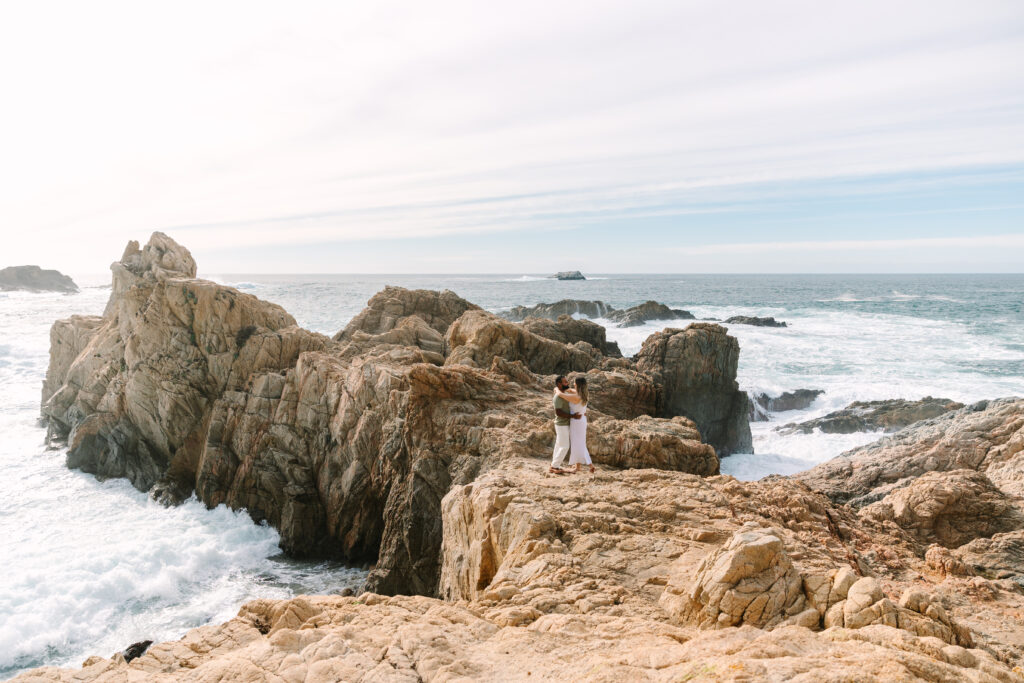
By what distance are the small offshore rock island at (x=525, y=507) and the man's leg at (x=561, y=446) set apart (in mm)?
412

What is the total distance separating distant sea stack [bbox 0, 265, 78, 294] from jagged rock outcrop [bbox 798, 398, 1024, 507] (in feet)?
410

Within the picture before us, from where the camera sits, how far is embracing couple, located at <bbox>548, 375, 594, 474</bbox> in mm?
9633

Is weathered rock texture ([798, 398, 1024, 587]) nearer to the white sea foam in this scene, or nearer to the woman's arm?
the woman's arm

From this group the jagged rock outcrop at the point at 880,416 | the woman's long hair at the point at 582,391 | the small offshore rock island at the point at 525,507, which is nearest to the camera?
the small offshore rock island at the point at 525,507

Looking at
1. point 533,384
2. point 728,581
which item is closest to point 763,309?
point 533,384

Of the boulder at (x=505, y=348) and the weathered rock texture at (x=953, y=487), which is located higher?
the boulder at (x=505, y=348)

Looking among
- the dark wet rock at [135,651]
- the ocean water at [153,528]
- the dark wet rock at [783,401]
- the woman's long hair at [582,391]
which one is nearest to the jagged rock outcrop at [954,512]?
the woman's long hair at [582,391]

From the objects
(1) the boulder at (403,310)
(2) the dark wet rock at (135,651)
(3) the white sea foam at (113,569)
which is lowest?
(3) the white sea foam at (113,569)

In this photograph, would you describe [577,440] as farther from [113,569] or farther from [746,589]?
[113,569]

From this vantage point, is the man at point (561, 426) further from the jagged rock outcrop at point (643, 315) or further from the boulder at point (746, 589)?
the jagged rock outcrop at point (643, 315)

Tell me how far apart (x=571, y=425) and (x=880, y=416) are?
17.7 m

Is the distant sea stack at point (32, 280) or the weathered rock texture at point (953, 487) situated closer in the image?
the weathered rock texture at point (953, 487)

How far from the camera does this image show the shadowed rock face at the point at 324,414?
11.8m

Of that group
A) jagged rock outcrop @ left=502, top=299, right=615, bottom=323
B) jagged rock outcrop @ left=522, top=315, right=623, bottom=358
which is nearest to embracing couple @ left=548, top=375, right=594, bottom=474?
jagged rock outcrop @ left=522, top=315, right=623, bottom=358
